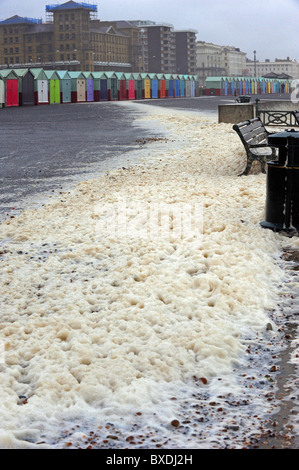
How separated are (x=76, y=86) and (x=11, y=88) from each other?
38.3 feet

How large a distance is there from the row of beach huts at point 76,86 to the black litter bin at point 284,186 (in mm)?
50858

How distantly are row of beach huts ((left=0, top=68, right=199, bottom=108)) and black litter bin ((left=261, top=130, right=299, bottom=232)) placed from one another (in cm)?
5086

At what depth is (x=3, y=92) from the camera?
189ft

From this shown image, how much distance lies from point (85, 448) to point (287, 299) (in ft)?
9.24

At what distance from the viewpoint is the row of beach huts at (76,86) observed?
5925cm

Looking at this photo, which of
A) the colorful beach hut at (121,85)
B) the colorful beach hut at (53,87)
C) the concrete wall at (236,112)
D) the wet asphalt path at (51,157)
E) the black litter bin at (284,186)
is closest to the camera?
the black litter bin at (284,186)

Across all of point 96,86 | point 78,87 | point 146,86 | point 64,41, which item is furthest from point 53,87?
point 64,41

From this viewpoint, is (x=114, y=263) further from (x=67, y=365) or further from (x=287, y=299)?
(x=67, y=365)

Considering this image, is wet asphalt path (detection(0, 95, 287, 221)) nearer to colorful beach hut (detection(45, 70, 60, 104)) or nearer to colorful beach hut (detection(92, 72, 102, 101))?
colorful beach hut (detection(45, 70, 60, 104))

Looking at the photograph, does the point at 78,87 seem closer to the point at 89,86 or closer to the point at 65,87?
the point at 65,87

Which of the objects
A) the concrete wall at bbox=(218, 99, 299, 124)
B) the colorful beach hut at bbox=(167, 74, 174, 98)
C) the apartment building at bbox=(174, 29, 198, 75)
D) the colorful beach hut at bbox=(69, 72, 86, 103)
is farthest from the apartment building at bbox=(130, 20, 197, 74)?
the concrete wall at bbox=(218, 99, 299, 124)

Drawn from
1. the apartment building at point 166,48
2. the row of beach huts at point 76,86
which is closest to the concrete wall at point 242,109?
the row of beach huts at point 76,86

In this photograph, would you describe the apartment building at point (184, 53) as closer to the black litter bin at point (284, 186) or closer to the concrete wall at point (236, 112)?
the concrete wall at point (236, 112)

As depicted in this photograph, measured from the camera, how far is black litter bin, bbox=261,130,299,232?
7.53m
